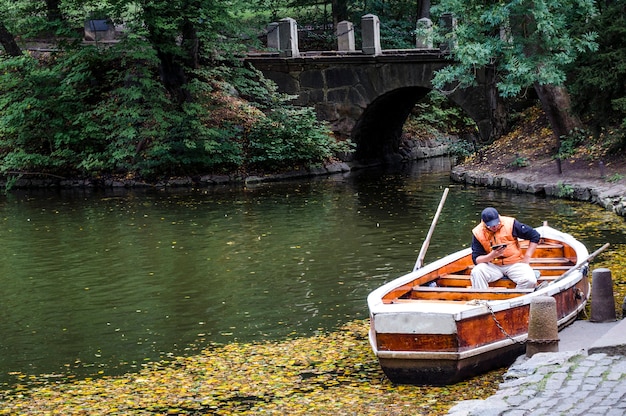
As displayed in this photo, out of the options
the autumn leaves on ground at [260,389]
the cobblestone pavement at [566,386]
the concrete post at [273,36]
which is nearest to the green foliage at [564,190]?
the autumn leaves on ground at [260,389]

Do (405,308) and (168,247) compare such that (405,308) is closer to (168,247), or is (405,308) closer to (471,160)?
(168,247)

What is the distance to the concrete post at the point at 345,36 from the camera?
34.8 metres

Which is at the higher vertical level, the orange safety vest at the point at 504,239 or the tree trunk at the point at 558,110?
the tree trunk at the point at 558,110

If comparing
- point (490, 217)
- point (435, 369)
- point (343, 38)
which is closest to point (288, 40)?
point (343, 38)

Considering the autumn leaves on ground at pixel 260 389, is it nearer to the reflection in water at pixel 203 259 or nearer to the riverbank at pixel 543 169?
the reflection in water at pixel 203 259

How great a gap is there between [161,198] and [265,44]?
1342cm

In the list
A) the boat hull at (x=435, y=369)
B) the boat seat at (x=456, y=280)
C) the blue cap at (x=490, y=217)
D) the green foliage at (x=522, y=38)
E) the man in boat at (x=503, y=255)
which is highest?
the green foliage at (x=522, y=38)

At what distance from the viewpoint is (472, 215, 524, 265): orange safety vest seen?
→ 11820 mm

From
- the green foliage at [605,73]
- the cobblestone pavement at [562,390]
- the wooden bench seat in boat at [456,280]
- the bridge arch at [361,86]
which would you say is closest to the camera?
the cobblestone pavement at [562,390]

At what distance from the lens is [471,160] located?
30906 millimetres

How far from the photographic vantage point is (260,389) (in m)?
10.4

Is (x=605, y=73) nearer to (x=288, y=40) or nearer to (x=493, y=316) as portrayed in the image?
(x=288, y=40)

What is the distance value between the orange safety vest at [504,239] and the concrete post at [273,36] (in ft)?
80.5

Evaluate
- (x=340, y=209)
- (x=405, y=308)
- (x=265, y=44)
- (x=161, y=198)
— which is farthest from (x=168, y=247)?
(x=265, y=44)
